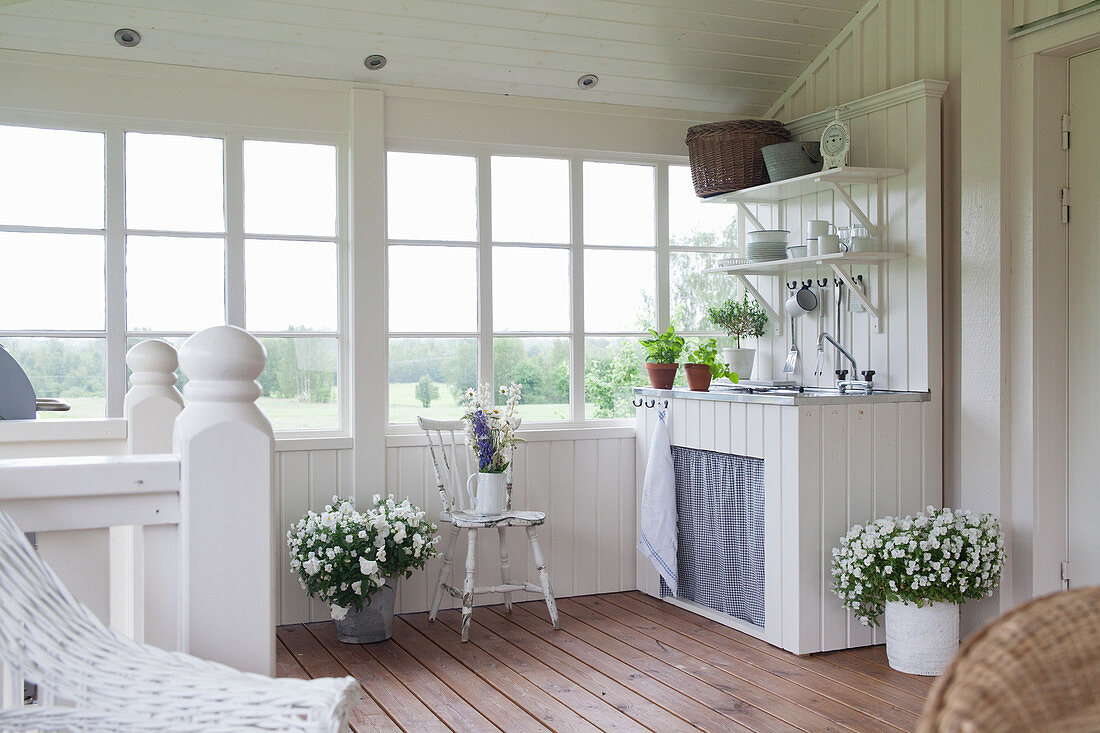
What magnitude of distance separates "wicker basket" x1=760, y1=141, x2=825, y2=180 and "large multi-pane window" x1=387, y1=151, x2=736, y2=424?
0.67 metres

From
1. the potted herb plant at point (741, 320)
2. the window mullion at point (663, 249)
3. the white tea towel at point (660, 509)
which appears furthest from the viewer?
the window mullion at point (663, 249)

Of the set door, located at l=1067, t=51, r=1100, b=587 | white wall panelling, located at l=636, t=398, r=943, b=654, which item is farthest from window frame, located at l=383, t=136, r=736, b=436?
door, located at l=1067, t=51, r=1100, b=587

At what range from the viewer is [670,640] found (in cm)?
380

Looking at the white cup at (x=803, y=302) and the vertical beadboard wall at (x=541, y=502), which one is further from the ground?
the white cup at (x=803, y=302)

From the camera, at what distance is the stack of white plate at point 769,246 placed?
4293 mm

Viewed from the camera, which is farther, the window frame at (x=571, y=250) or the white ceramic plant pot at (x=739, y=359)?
the white ceramic plant pot at (x=739, y=359)

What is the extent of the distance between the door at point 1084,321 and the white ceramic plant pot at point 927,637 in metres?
0.54

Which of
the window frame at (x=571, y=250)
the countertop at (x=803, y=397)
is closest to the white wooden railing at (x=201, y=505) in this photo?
the countertop at (x=803, y=397)

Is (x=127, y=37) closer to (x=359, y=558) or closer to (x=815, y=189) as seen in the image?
(x=359, y=558)

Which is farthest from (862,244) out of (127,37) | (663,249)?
(127,37)

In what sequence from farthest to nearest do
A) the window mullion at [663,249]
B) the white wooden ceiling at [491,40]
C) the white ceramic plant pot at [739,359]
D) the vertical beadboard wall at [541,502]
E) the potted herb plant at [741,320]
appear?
the window mullion at [663,249] → the potted herb plant at [741,320] → the white ceramic plant pot at [739,359] → the vertical beadboard wall at [541,502] → the white wooden ceiling at [491,40]

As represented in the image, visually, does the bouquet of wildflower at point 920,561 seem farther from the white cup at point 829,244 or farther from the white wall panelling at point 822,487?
the white cup at point 829,244

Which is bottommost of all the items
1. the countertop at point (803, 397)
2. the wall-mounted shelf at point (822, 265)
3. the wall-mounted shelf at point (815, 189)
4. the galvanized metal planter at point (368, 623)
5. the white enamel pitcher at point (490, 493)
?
the galvanized metal planter at point (368, 623)

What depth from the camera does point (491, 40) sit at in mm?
4055
